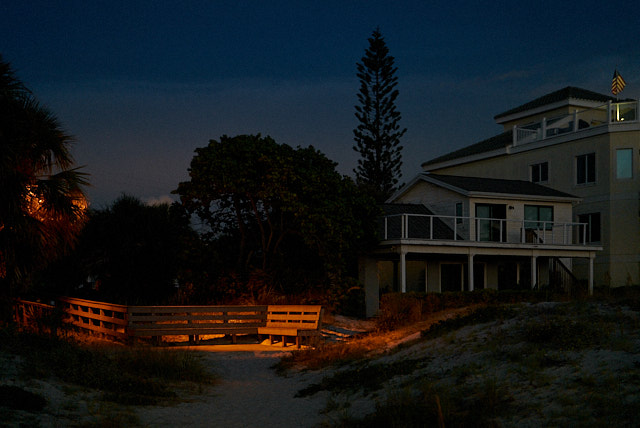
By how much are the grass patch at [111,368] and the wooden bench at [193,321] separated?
4.39 metres

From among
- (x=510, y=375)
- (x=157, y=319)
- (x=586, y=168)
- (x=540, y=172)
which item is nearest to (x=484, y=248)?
(x=586, y=168)

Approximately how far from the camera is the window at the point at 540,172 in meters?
36.0

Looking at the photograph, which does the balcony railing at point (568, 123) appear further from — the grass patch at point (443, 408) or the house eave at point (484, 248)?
the grass patch at point (443, 408)

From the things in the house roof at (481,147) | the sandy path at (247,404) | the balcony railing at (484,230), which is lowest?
the sandy path at (247,404)

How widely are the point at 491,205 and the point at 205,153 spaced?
14407 millimetres

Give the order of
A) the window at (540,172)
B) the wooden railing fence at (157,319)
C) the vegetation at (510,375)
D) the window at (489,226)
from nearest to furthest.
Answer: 1. the vegetation at (510,375)
2. the wooden railing fence at (157,319)
3. the window at (489,226)
4. the window at (540,172)

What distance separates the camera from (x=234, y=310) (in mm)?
18188

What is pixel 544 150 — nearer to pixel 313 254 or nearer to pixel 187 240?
pixel 313 254

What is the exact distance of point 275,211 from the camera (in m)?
23.9

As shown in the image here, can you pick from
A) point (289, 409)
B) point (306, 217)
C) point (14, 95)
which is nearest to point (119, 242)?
point (306, 217)

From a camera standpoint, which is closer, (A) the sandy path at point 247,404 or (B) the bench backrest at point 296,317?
(A) the sandy path at point 247,404

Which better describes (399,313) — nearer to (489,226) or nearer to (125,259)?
(125,259)

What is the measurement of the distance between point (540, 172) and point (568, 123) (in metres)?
3.58

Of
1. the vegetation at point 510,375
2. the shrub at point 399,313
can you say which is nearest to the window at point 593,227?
the shrub at point 399,313
